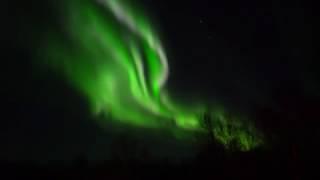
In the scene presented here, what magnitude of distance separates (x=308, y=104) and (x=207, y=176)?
135 inches

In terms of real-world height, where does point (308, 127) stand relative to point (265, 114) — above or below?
below

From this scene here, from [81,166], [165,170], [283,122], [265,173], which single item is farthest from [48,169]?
[283,122]

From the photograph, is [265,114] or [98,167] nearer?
[98,167]

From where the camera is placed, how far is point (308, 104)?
13.3 m

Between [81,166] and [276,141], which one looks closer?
[81,166]

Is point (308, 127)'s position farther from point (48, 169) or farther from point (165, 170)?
point (48, 169)

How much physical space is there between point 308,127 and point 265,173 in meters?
1.85

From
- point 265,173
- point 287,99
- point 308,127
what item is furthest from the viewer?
point 287,99

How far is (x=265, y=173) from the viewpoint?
456 inches

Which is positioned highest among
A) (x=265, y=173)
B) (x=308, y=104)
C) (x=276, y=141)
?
(x=308, y=104)

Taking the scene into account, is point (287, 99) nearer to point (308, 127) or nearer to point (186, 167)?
point (308, 127)

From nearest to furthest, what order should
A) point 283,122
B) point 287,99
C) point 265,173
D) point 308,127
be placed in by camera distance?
point 265,173, point 308,127, point 283,122, point 287,99

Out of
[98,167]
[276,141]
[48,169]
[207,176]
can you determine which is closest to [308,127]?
[276,141]

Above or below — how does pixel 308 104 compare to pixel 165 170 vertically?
above
